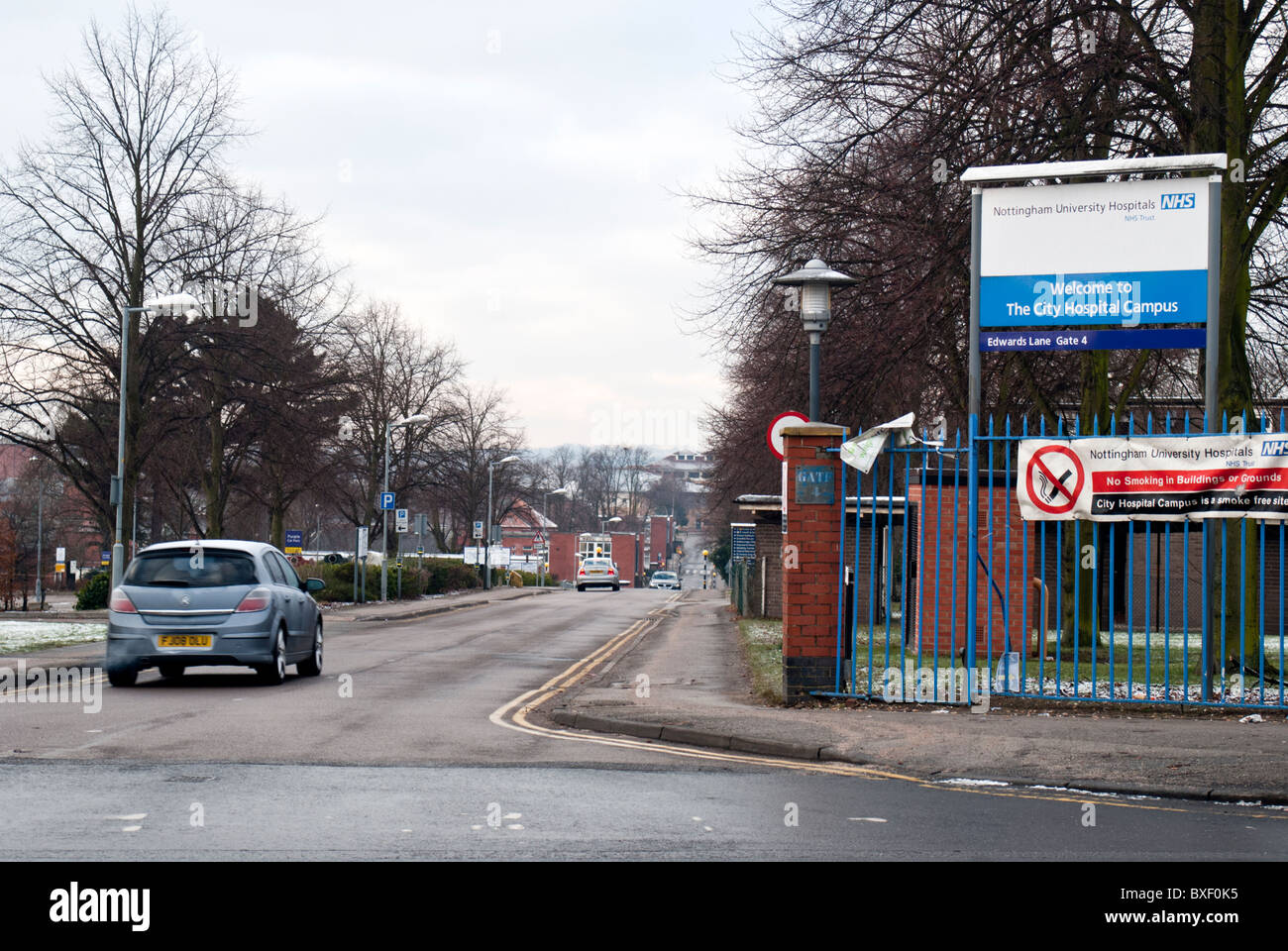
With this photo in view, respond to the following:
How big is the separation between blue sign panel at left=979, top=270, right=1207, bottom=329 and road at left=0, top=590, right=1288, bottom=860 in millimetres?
5733

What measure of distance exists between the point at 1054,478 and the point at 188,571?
9.58 metres

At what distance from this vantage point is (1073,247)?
45.1 feet

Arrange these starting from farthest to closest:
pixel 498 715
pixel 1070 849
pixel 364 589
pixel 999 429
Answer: pixel 364 589 < pixel 999 429 < pixel 498 715 < pixel 1070 849

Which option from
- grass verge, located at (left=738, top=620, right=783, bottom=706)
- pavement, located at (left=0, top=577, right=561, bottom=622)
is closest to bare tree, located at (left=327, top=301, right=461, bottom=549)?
pavement, located at (left=0, top=577, right=561, bottom=622)

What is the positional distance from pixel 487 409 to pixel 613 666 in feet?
210

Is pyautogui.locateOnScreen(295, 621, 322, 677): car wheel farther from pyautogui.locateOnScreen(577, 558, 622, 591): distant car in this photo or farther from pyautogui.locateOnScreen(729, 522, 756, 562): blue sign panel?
pyautogui.locateOnScreen(577, 558, 622, 591): distant car

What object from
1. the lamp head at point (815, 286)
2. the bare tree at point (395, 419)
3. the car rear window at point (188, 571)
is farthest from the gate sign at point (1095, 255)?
the bare tree at point (395, 419)

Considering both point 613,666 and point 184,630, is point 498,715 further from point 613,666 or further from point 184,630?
point 613,666

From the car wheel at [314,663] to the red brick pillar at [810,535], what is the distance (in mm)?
7074

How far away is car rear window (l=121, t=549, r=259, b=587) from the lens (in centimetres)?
1592

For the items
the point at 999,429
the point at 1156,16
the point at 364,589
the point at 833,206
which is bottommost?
the point at 364,589

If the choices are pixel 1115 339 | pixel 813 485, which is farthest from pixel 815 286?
pixel 1115 339
